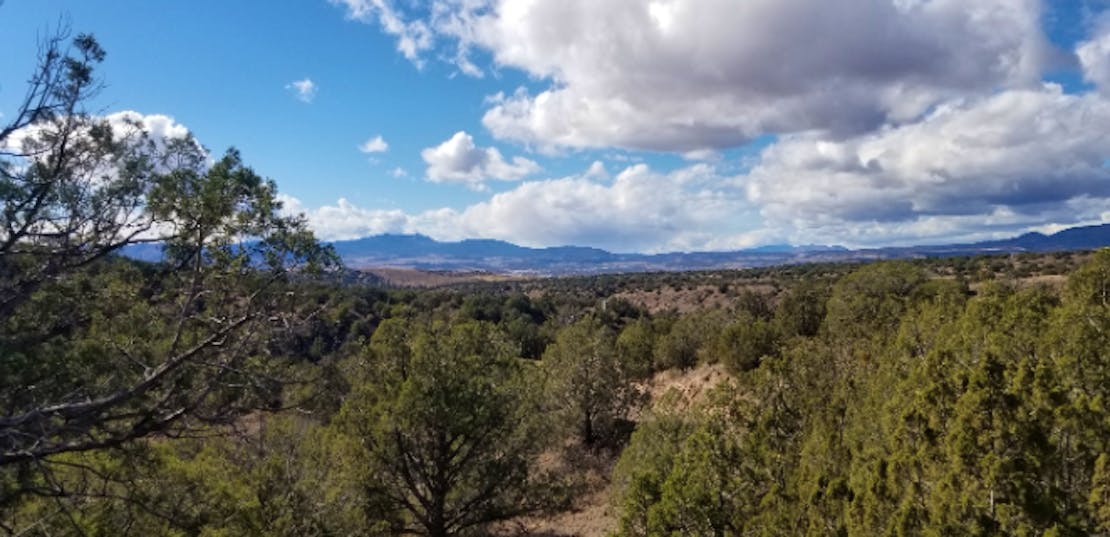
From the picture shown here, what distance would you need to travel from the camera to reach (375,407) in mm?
19250

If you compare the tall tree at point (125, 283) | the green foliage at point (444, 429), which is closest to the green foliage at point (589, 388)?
the green foliage at point (444, 429)

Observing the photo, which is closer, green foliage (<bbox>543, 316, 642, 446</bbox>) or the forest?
the forest

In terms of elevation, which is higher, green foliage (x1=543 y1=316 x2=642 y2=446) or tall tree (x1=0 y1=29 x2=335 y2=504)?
tall tree (x1=0 y1=29 x2=335 y2=504)

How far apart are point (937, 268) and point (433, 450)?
84.8 metres

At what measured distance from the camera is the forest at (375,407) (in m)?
7.55

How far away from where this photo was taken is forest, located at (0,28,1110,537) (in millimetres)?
7547

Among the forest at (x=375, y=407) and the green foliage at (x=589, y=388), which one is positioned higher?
the forest at (x=375, y=407)

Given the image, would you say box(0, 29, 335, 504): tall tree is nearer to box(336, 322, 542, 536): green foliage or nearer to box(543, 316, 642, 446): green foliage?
box(336, 322, 542, 536): green foliage

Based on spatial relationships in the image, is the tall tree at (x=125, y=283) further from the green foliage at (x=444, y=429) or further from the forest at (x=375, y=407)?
the green foliage at (x=444, y=429)

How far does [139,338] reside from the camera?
11188 millimetres

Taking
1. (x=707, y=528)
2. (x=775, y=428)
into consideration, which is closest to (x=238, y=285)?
(x=707, y=528)

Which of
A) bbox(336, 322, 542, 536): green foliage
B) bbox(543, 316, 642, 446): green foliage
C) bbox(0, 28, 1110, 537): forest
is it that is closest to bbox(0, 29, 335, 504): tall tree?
bbox(0, 28, 1110, 537): forest

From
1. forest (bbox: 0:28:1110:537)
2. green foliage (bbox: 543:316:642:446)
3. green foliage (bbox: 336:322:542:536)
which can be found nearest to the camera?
forest (bbox: 0:28:1110:537)

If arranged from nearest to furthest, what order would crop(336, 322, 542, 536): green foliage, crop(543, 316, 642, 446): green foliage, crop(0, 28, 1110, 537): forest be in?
crop(0, 28, 1110, 537): forest < crop(336, 322, 542, 536): green foliage < crop(543, 316, 642, 446): green foliage
